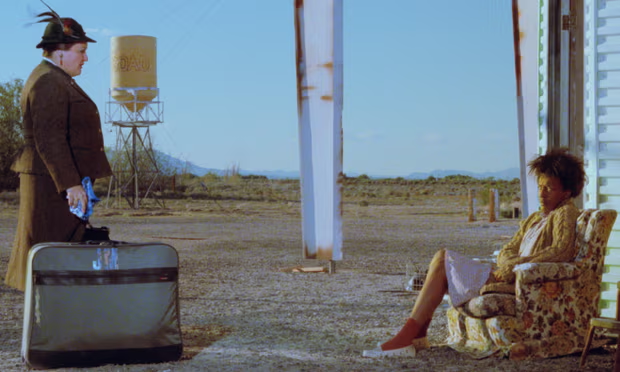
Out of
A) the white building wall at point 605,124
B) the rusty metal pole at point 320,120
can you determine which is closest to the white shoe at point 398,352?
the white building wall at point 605,124

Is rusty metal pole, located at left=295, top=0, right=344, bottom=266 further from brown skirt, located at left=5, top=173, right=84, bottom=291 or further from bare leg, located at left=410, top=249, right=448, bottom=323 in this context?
brown skirt, located at left=5, top=173, right=84, bottom=291

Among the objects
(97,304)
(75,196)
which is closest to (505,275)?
(97,304)

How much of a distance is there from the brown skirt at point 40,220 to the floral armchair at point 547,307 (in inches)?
72.7

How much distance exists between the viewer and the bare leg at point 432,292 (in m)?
4.27

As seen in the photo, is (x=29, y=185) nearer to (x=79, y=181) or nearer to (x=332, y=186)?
(x=79, y=181)

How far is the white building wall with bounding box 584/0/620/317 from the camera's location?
4.95 metres

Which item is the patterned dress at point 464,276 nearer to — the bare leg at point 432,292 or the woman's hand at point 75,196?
the bare leg at point 432,292

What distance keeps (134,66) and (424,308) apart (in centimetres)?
1990

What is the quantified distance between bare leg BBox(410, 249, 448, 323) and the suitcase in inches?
44.7

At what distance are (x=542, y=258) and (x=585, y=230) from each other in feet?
0.84

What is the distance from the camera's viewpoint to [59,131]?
3.90 meters

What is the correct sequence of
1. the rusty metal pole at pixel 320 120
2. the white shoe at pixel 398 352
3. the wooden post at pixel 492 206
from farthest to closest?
the wooden post at pixel 492 206
the rusty metal pole at pixel 320 120
the white shoe at pixel 398 352

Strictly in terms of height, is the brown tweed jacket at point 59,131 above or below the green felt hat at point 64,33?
below

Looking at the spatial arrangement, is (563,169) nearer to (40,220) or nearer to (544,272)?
(544,272)
